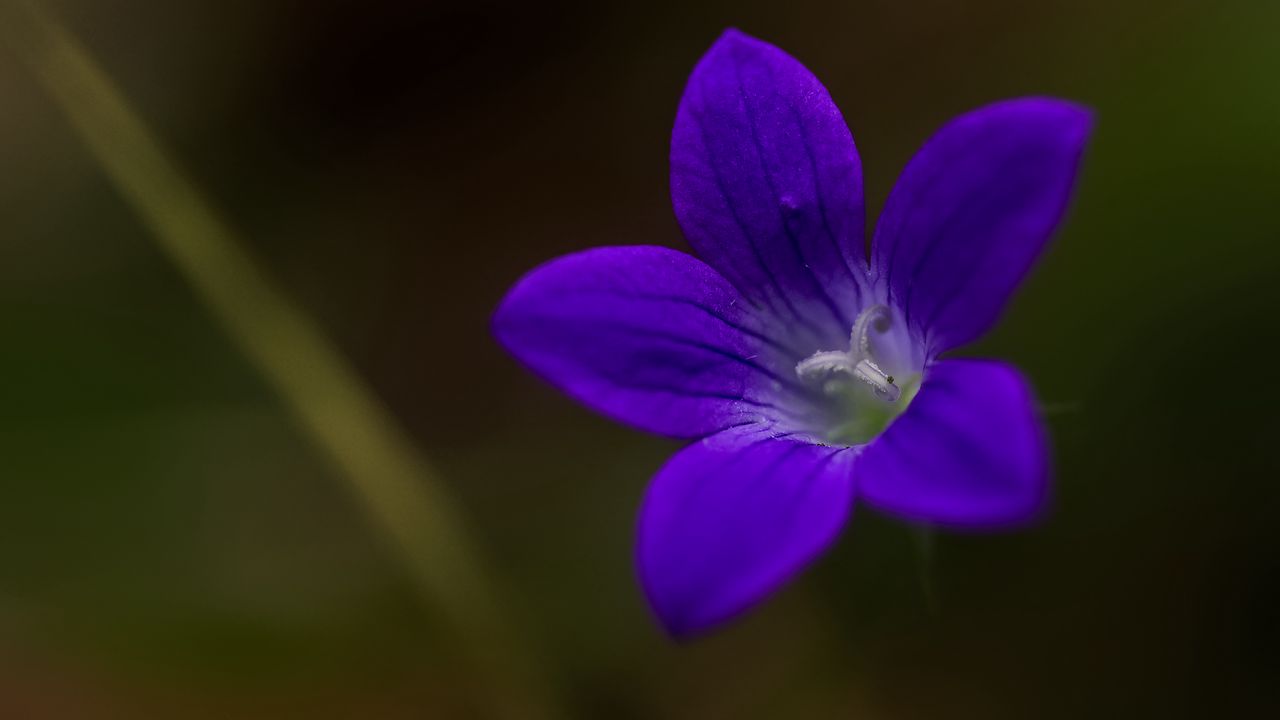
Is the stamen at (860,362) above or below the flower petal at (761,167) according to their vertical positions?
below

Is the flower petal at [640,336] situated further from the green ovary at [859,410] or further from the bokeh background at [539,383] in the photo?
the bokeh background at [539,383]

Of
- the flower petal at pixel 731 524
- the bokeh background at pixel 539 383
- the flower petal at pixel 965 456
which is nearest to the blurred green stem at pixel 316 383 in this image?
the bokeh background at pixel 539 383

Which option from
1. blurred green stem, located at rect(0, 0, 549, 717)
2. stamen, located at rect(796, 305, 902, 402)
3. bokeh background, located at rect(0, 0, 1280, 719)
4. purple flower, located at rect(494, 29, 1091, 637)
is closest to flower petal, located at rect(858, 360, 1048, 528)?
purple flower, located at rect(494, 29, 1091, 637)

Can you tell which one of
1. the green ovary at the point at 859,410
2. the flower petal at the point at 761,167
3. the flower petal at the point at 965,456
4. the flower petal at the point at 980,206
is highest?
the flower petal at the point at 761,167

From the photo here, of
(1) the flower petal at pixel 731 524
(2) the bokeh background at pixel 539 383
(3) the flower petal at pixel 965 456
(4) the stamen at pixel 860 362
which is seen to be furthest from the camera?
(2) the bokeh background at pixel 539 383

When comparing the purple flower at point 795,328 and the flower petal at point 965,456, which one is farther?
the purple flower at point 795,328

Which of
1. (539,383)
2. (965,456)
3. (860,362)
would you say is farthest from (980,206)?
(539,383)

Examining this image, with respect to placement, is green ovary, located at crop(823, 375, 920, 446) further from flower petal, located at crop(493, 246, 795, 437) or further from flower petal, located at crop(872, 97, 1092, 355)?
flower petal, located at crop(872, 97, 1092, 355)
